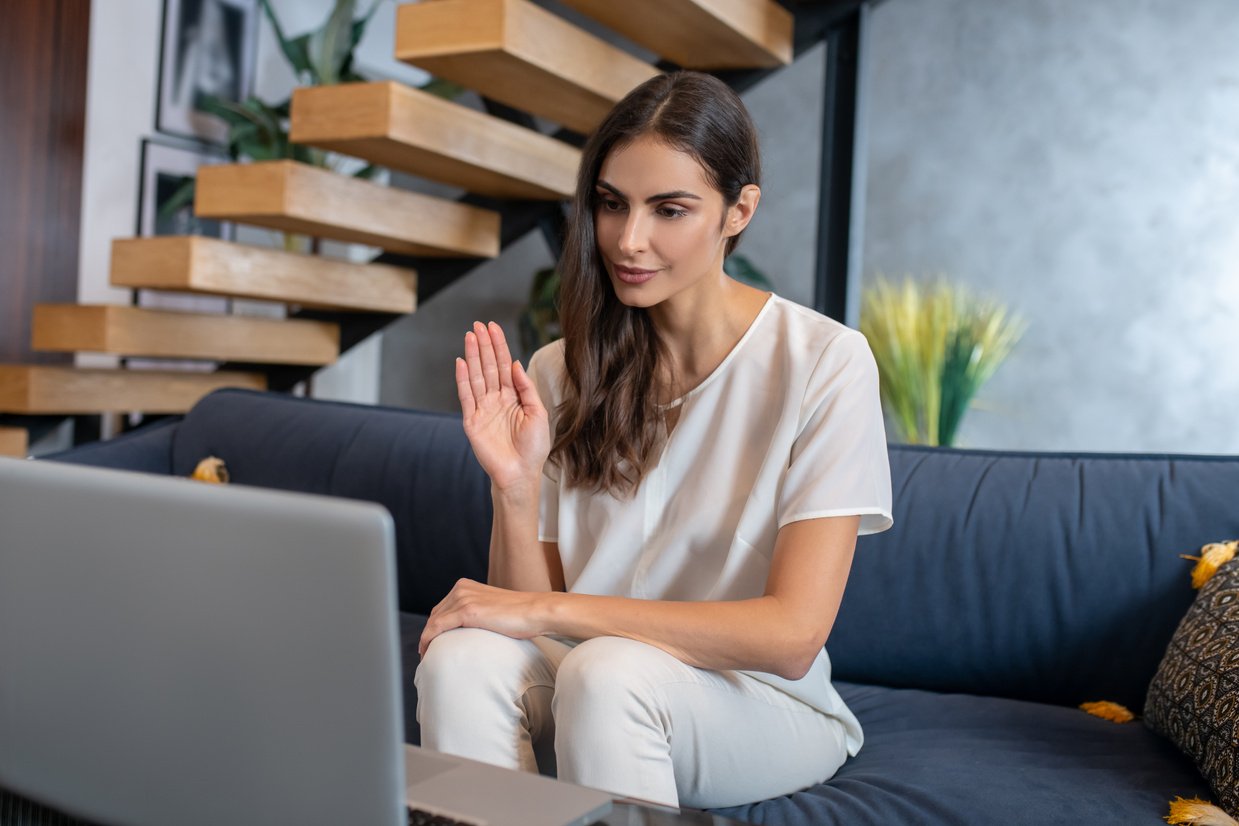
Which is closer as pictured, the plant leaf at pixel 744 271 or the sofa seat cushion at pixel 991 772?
the sofa seat cushion at pixel 991 772

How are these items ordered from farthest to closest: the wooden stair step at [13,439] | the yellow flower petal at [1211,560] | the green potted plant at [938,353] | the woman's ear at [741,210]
Answer: 1. the green potted plant at [938,353]
2. the wooden stair step at [13,439]
3. the yellow flower petal at [1211,560]
4. the woman's ear at [741,210]

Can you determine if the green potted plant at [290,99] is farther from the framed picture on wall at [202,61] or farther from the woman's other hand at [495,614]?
the woman's other hand at [495,614]

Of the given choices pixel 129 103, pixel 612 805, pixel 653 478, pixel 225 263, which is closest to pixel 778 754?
pixel 653 478

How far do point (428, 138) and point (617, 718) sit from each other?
2.03 meters

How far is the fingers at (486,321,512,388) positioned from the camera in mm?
1412

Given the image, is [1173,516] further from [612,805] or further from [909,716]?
[612,805]

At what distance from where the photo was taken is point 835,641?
197cm

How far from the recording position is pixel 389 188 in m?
3.28

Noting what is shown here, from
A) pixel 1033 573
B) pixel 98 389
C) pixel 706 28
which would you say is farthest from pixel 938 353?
pixel 98 389

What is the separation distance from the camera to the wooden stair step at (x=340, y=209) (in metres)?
2.98

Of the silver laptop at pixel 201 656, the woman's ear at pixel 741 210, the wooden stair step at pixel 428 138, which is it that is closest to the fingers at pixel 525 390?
the woman's ear at pixel 741 210

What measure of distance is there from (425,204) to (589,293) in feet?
6.11

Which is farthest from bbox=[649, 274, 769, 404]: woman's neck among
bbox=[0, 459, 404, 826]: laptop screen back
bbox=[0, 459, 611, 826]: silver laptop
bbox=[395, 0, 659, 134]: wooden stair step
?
bbox=[395, 0, 659, 134]: wooden stair step

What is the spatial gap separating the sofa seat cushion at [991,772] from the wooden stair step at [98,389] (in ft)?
7.50
